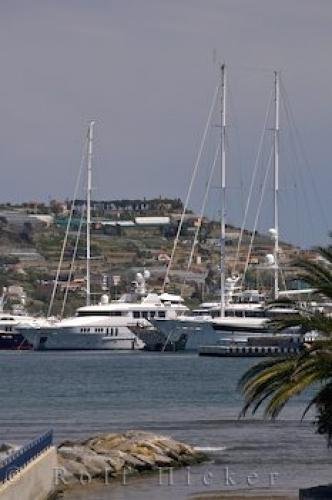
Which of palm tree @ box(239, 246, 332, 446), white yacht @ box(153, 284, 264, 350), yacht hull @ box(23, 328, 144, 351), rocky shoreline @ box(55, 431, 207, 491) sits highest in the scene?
white yacht @ box(153, 284, 264, 350)

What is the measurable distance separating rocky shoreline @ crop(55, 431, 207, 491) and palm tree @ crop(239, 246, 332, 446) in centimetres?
635

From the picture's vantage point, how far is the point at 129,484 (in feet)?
127

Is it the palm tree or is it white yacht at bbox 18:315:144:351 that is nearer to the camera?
the palm tree

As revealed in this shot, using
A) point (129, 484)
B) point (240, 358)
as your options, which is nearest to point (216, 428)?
point (129, 484)

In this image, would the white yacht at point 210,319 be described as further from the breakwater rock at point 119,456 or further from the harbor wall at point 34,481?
the harbor wall at point 34,481

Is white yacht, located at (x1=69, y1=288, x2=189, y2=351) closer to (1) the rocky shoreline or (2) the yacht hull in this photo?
(2) the yacht hull

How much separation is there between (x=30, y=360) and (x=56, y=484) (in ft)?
338

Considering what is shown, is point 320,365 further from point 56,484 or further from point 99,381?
point 99,381

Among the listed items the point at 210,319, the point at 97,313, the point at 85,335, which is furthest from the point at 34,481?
the point at 97,313

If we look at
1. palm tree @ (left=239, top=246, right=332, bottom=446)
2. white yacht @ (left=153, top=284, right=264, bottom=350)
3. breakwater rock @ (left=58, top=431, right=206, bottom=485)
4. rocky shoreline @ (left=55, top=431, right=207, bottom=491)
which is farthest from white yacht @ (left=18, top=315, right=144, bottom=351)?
palm tree @ (left=239, top=246, right=332, bottom=446)

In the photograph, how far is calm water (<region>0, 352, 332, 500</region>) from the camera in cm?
3994

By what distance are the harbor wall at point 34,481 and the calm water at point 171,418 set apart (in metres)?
0.91

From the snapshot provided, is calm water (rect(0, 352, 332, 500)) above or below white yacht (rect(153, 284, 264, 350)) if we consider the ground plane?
below

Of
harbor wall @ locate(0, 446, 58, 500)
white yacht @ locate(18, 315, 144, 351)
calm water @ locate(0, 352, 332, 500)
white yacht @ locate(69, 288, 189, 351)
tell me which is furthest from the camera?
white yacht @ locate(18, 315, 144, 351)
